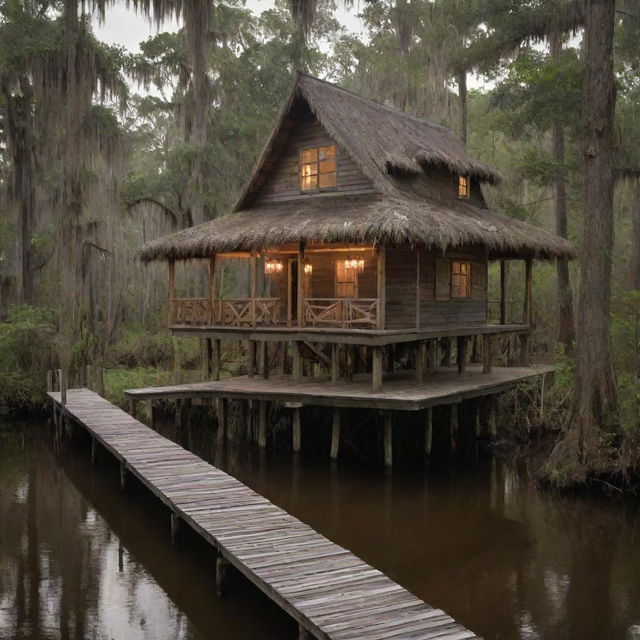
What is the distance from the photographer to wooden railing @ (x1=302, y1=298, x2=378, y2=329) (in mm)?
17828

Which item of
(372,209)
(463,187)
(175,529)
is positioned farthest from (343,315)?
(463,187)

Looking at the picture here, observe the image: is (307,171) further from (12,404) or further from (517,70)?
(12,404)

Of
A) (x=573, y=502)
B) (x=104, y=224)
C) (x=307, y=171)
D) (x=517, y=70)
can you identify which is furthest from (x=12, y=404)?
(x=517, y=70)

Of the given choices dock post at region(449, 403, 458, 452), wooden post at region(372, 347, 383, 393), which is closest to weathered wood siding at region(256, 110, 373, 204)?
wooden post at region(372, 347, 383, 393)

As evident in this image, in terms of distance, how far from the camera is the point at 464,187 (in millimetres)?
24219

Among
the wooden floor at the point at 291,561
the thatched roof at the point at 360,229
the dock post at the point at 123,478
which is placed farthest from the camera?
the thatched roof at the point at 360,229

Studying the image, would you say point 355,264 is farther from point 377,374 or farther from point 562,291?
point 562,291

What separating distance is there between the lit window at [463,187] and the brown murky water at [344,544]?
9.65m

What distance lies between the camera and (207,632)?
9180mm

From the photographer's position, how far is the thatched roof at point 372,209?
1756 centimetres

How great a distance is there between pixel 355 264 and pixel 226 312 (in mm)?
3891

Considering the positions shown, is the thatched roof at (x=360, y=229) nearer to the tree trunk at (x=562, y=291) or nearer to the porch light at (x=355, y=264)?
the porch light at (x=355, y=264)

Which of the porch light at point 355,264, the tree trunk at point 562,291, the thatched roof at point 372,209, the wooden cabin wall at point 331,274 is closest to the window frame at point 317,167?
the thatched roof at point 372,209

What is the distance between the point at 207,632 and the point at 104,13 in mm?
21317
